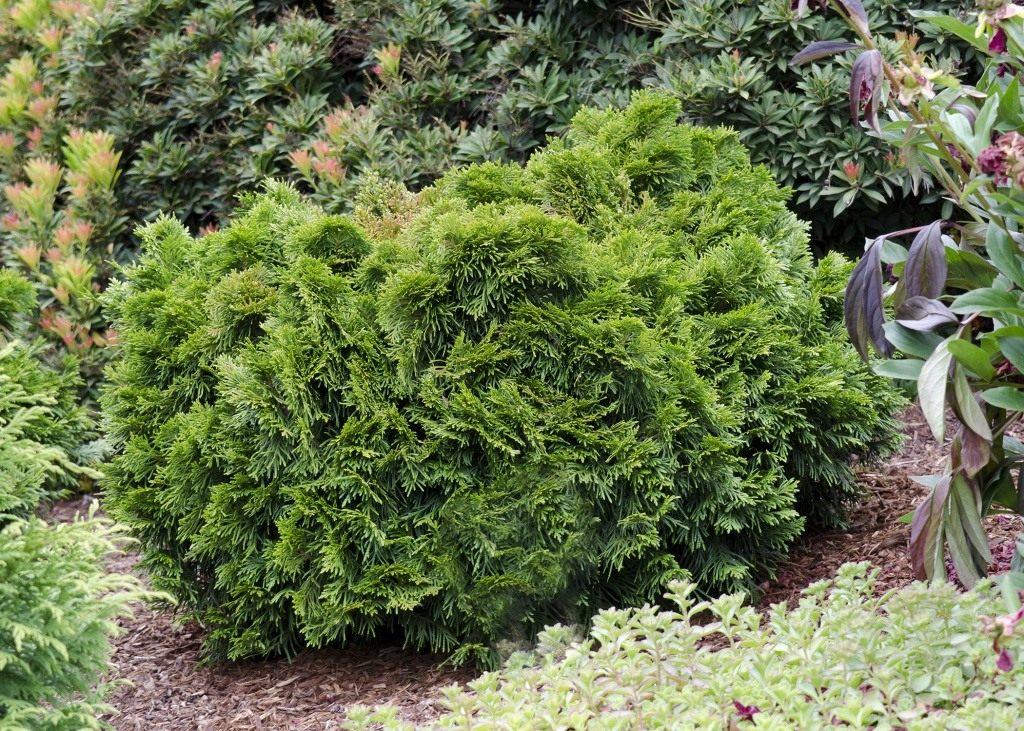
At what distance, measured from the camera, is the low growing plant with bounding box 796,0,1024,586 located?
283cm

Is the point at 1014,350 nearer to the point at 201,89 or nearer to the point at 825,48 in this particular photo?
the point at 825,48

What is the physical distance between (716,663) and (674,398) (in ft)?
3.99

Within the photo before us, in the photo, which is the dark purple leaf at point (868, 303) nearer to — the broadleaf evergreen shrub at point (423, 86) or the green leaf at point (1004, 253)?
the green leaf at point (1004, 253)

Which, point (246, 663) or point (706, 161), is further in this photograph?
point (706, 161)

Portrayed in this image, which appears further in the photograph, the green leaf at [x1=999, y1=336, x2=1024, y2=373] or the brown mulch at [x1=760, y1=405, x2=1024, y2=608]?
the brown mulch at [x1=760, y1=405, x2=1024, y2=608]

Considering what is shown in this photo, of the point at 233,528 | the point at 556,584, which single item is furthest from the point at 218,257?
the point at 556,584

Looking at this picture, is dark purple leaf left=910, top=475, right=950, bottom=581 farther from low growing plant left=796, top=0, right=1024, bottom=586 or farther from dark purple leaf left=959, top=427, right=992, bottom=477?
dark purple leaf left=959, top=427, right=992, bottom=477

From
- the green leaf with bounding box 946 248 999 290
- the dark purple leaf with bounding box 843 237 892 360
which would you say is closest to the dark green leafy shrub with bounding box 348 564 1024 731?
the dark purple leaf with bounding box 843 237 892 360

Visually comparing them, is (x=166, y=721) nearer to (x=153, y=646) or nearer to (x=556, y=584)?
(x=153, y=646)

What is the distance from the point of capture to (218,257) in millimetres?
4305

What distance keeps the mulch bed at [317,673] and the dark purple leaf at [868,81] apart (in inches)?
68.1

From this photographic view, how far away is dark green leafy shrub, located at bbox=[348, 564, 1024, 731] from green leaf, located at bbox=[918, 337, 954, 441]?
1.32ft

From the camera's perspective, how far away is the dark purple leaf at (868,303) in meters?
3.07

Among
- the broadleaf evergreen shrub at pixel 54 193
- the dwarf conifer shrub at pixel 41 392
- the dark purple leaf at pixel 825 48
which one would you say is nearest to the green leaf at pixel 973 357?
the dark purple leaf at pixel 825 48
